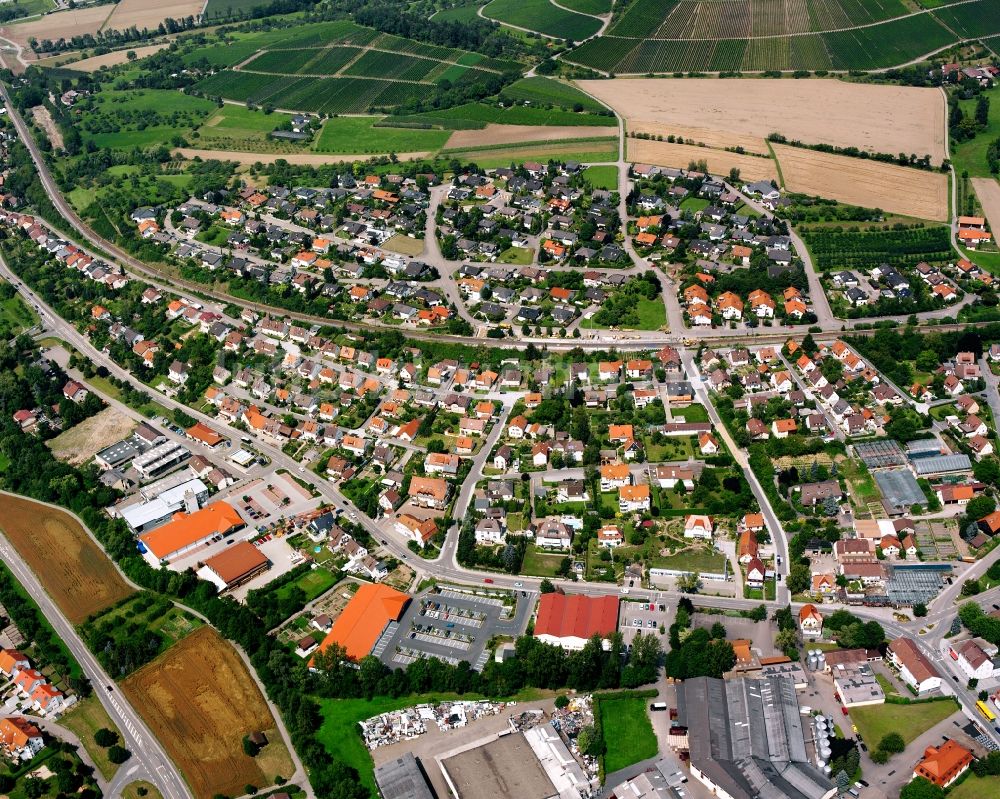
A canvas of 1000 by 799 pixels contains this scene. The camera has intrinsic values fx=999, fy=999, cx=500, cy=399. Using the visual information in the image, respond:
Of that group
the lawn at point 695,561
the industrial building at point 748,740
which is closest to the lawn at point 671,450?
the lawn at point 695,561

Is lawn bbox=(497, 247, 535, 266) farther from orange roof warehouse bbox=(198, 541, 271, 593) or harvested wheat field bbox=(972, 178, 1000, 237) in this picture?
harvested wheat field bbox=(972, 178, 1000, 237)

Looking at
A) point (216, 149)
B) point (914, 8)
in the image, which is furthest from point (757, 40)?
point (216, 149)

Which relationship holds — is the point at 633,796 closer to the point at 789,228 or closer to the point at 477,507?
the point at 477,507

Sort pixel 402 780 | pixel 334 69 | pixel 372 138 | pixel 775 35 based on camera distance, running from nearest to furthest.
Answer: pixel 402 780 < pixel 372 138 < pixel 775 35 < pixel 334 69

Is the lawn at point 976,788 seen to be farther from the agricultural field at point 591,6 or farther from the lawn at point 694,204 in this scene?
the agricultural field at point 591,6

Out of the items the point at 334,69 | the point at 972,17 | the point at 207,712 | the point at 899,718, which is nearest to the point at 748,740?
the point at 899,718

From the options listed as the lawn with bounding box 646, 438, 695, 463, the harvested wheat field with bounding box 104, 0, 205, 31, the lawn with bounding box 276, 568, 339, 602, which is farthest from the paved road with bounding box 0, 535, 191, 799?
the harvested wheat field with bounding box 104, 0, 205, 31

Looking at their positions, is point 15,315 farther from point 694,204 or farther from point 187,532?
point 694,204
